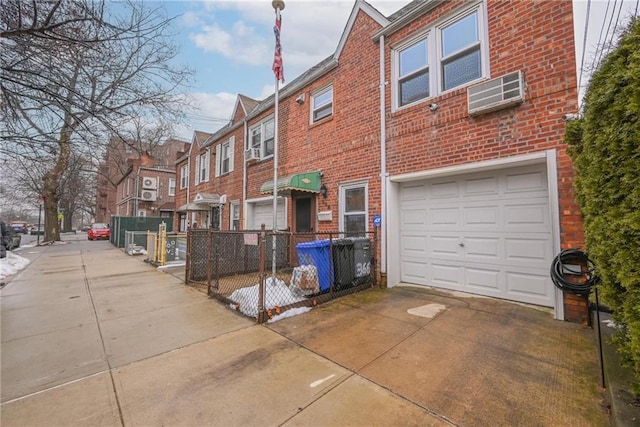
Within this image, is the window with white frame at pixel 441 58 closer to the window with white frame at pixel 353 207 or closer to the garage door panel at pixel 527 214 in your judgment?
the window with white frame at pixel 353 207

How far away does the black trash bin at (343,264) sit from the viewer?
17.2 ft

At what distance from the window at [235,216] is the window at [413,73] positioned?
769 cm

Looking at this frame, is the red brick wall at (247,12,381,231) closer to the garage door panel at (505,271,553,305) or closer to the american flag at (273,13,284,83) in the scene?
the american flag at (273,13,284,83)

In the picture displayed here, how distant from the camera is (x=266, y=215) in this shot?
993 cm

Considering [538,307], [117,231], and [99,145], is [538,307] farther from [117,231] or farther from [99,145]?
[117,231]

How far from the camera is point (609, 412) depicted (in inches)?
78.4

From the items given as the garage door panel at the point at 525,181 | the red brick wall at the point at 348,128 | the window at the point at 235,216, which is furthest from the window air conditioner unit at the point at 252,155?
the garage door panel at the point at 525,181

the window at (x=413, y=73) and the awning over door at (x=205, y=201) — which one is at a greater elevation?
the window at (x=413, y=73)

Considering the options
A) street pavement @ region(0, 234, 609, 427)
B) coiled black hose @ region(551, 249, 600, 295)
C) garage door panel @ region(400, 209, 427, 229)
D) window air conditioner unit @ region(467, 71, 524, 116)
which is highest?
window air conditioner unit @ region(467, 71, 524, 116)

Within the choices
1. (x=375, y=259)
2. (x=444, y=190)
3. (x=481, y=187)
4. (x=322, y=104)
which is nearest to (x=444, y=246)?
(x=444, y=190)

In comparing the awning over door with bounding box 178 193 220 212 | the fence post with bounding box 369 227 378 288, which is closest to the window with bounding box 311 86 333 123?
the fence post with bounding box 369 227 378 288

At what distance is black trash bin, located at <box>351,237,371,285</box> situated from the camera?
18.2ft

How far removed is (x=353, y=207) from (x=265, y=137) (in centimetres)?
511

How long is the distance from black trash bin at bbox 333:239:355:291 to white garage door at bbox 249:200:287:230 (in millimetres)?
3777
